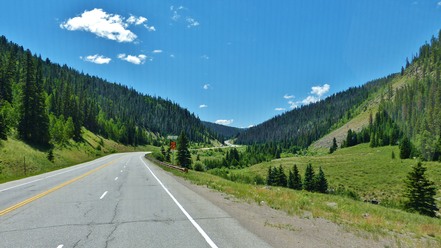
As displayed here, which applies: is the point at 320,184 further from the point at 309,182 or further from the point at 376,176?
the point at 376,176

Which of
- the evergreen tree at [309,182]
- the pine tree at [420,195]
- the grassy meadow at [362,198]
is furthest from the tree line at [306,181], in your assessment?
the pine tree at [420,195]

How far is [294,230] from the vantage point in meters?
9.16

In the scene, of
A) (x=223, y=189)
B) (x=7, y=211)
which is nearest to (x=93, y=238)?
(x=7, y=211)

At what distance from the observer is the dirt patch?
7816 mm

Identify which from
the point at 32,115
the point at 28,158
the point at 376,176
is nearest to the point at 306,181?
the point at 376,176

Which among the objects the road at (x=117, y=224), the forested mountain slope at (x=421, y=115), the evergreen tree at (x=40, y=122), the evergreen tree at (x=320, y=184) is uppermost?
the forested mountain slope at (x=421, y=115)

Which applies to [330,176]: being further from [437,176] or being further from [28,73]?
[28,73]

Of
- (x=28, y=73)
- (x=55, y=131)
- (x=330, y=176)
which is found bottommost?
(x=330, y=176)

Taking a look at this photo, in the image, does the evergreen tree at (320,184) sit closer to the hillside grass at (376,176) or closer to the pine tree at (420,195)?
the hillside grass at (376,176)

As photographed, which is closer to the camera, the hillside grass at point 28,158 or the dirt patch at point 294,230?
the dirt patch at point 294,230

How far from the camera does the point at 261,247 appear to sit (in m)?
7.12

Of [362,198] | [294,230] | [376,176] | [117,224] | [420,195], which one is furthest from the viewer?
[376,176]

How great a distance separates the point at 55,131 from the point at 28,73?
51.0 ft

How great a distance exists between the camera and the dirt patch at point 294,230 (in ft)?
25.6
